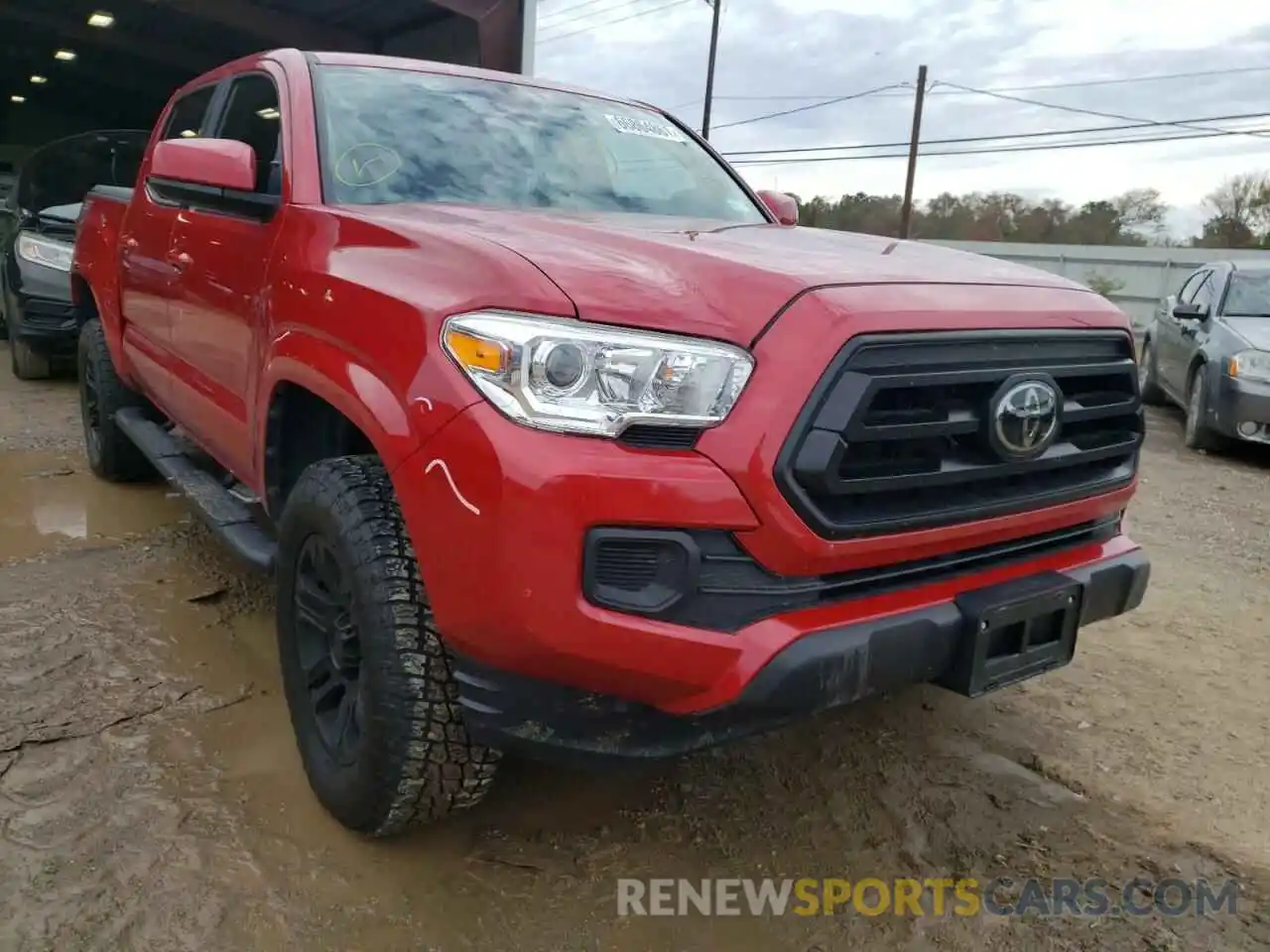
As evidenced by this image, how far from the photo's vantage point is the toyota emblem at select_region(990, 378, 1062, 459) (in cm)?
203

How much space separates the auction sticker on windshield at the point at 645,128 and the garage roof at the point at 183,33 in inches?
303

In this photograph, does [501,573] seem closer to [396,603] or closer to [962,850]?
[396,603]

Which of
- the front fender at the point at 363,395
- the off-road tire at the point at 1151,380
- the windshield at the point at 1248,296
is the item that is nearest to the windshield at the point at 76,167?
the front fender at the point at 363,395

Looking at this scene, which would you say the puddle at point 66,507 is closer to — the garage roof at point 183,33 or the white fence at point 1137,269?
the garage roof at point 183,33

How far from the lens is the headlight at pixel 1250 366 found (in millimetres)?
6824

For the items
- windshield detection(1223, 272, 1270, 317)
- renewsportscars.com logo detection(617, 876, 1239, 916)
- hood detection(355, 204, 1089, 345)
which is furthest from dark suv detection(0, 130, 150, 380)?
windshield detection(1223, 272, 1270, 317)

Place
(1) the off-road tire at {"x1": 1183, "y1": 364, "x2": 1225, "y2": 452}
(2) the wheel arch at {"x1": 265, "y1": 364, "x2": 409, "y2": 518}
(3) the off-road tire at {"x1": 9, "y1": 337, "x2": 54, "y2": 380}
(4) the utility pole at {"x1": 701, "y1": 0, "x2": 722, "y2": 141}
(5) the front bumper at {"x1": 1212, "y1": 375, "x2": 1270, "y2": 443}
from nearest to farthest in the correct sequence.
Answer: (2) the wheel arch at {"x1": 265, "y1": 364, "x2": 409, "y2": 518} < (5) the front bumper at {"x1": 1212, "y1": 375, "x2": 1270, "y2": 443} < (1) the off-road tire at {"x1": 1183, "y1": 364, "x2": 1225, "y2": 452} < (3) the off-road tire at {"x1": 9, "y1": 337, "x2": 54, "y2": 380} < (4) the utility pole at {"x1": 701, "y1": 0, "x2": 722, "y2": 141}

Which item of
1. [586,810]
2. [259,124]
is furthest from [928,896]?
[259,124]

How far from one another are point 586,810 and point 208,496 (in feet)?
5.72

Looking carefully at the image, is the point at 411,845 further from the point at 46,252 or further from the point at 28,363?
the point at 28,363

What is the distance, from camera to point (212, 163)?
9.11 feet

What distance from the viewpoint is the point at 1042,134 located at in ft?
97.7

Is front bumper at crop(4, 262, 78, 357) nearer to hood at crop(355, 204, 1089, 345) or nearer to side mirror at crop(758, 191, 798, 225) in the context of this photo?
side mirror at crop(758, 191, 798, 225)

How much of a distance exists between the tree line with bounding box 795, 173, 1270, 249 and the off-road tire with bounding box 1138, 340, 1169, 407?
24.1 meters
